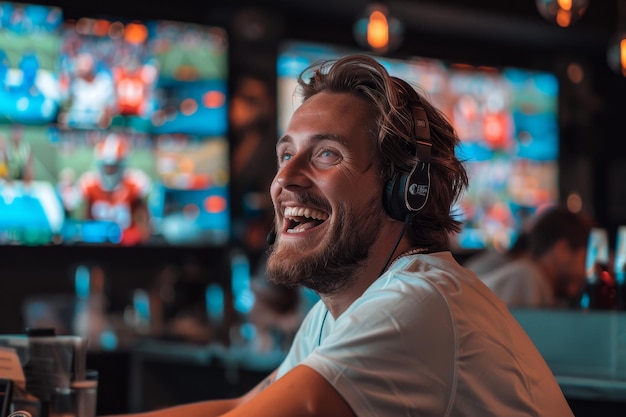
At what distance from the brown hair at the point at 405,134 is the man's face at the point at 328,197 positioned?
2 centimetres

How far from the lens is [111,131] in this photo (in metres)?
5.92

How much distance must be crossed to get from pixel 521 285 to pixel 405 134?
2.62 meters

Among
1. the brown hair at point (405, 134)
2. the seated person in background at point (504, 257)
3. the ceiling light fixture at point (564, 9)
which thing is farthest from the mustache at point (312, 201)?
the seated person in background at point (504, 257)

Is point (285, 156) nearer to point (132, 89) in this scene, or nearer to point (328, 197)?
point (328, 197)

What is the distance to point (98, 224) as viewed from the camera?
5820mm

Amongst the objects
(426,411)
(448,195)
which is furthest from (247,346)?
(426,411)

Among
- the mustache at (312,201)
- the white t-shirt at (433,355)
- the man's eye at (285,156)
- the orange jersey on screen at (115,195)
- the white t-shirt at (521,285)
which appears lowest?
the white t-shirt at (521,285)

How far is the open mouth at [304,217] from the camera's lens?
153 centimetres

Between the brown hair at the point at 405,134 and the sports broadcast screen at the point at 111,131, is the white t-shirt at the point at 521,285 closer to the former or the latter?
the brown hair at the point at 405,134

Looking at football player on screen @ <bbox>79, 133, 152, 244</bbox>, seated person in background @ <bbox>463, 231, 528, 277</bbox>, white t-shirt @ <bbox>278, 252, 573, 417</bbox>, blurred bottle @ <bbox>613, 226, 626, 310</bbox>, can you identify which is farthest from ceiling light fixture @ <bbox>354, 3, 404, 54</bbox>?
white t-shirt @ <bbox>278, 252, 573, 417</bbox>

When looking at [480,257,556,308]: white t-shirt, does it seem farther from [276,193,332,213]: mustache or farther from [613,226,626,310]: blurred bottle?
[276,193,332,213]: mustache

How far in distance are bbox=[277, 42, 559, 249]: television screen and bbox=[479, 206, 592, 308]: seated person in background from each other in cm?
318

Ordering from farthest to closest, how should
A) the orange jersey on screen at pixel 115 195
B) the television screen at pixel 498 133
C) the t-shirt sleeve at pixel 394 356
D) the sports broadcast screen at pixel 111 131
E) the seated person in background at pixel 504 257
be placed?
the television screen at pixel 498 133 < the orange jersey on screen at pixel 115 195 < the sports broadcast screen at pixel 111 131 < the seated person in background at pixel 504 257 < the t-shirt sleeve at pixel 394 356

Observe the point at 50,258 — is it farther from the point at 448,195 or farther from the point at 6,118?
the point at 448,195
